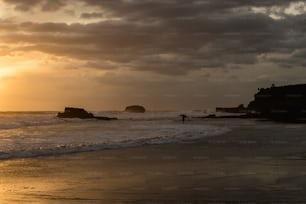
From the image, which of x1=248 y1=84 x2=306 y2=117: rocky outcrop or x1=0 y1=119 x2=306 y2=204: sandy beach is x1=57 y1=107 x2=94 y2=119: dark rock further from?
x1=0 y1=119 x2=306 y2=204: sandy beach

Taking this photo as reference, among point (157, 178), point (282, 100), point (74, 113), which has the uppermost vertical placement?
point (282, 100)

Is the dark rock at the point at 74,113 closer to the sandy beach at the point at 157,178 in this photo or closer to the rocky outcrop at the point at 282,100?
the rocky outcrop at the point at 282,100

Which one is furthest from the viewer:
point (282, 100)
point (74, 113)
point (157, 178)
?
point (74, 113)

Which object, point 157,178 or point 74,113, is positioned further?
point 74,113

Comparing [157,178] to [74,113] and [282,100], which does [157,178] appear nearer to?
[282,100]

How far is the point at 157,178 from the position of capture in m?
16.6

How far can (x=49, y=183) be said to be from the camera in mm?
15406

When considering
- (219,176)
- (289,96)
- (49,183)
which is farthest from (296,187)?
(289,96)

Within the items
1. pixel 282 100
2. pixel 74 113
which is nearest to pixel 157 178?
pixel 282 100

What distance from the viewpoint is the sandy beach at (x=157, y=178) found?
41.8 feet

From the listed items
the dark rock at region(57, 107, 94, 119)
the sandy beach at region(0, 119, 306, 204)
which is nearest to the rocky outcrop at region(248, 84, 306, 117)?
the dark rock at region(57, 107, 94, 119)

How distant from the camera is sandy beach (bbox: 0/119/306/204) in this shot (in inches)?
501

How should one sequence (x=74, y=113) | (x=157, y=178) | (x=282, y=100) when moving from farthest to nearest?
(x=74, y=113), (x=282, y=100), (x=157, y=178)

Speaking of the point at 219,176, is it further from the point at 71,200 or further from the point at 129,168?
the point at 71,200
